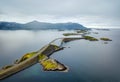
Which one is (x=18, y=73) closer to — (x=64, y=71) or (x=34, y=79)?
(x=34, y=79)

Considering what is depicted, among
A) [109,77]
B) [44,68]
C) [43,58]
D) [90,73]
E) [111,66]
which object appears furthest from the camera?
[43,58]

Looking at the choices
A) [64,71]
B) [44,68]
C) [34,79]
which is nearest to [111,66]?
[64,71]

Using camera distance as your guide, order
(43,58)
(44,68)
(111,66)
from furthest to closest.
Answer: (43,58)
(111,66)
(44,68)

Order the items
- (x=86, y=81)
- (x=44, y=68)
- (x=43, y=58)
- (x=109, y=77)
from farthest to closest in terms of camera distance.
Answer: (x=43, y=58) < (x=44, y=68) < (x=109, y=77) < (x=86, y=81)

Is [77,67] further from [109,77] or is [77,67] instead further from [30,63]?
[30,63]

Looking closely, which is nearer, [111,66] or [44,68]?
[44,68]

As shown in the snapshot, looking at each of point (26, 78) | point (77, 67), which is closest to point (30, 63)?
point (26, 78)

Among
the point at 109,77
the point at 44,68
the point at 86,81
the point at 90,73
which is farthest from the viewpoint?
the point at 44,68

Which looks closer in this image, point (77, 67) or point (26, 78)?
point (26, 78)
